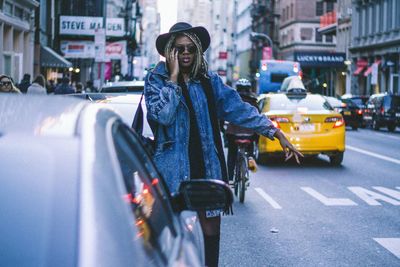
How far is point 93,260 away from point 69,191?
250mm

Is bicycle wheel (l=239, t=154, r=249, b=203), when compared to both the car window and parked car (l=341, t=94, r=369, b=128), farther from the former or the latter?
parked car (l=341, t=94, r=369, b=128)

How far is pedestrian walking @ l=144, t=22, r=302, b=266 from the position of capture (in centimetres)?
502

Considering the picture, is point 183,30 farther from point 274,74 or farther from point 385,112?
point 274,74

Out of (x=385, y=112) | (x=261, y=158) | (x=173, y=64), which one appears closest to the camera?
(x=173, y=64)

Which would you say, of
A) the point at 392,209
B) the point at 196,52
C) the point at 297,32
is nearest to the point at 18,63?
the point at 392,209

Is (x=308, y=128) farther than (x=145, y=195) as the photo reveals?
Yes

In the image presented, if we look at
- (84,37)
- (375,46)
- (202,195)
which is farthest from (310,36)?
(202,195)

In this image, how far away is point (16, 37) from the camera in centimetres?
3256

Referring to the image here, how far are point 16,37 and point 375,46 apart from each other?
107ft

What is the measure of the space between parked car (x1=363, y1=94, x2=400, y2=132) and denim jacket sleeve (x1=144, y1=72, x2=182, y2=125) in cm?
3187

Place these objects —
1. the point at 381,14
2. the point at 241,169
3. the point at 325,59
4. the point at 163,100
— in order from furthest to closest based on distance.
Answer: the point at 325,59, the point at 381,14, the point at 241,169, the point at 163,100

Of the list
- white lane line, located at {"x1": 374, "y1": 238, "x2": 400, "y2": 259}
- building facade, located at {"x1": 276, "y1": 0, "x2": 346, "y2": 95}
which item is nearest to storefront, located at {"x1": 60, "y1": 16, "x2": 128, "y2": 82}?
building facade, located at {"x1": 276, "y1": 0, "x2": 346, "y2": 95}

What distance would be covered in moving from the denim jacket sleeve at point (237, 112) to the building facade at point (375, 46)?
46005mm

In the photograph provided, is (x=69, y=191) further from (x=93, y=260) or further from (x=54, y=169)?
(x=93, y=260)
